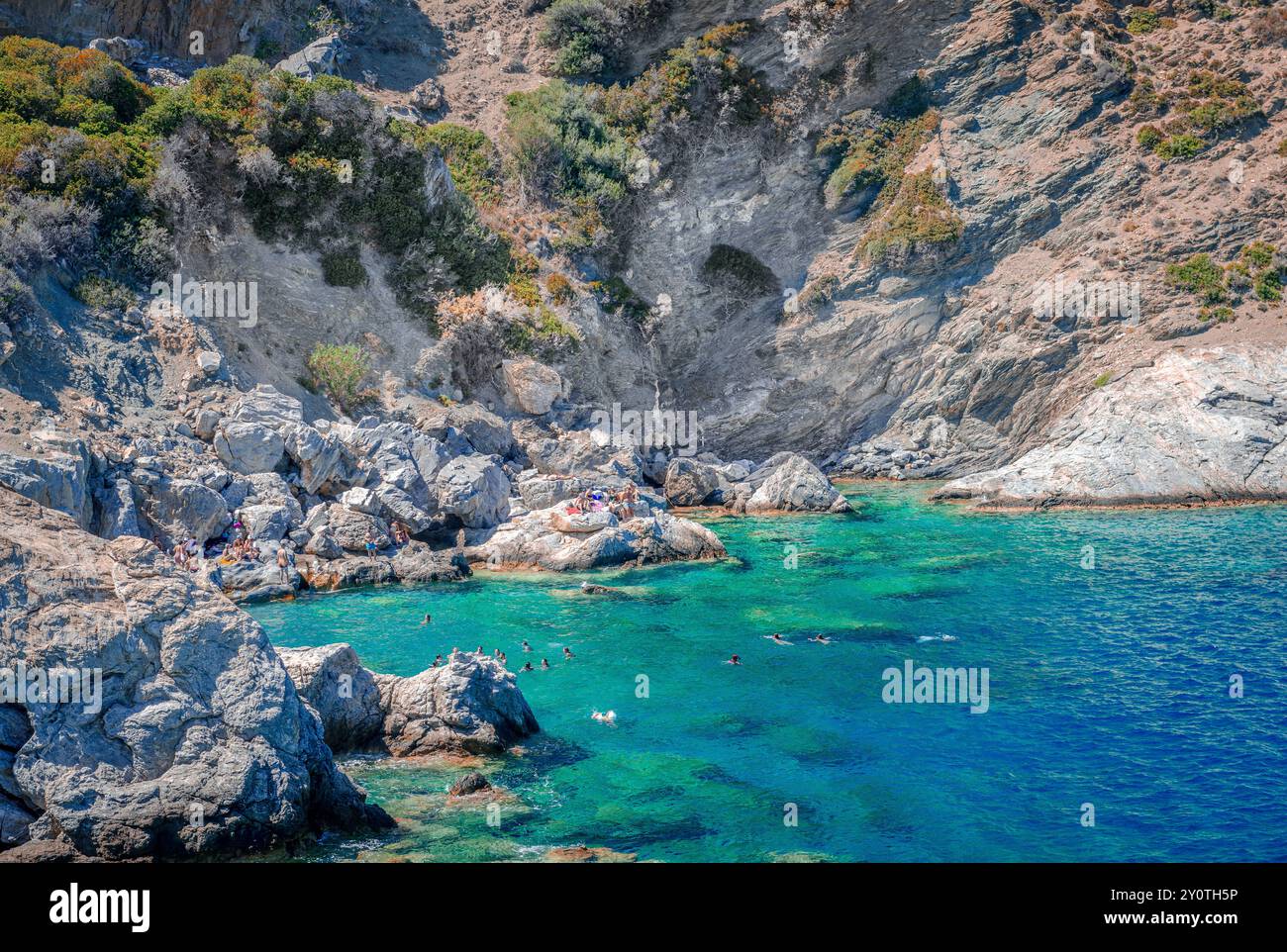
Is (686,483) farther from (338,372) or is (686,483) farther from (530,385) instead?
(338,372)

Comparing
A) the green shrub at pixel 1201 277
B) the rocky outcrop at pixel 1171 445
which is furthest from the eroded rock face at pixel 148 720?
the green shrub at pixel 1201 277

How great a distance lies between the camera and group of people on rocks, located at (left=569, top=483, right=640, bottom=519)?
133ft

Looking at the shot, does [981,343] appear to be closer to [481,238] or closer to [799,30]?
[799,30]

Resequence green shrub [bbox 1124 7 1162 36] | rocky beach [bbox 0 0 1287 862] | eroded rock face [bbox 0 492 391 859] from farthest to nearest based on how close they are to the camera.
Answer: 1. green shrub [bbox 1124 7 1162 36]
2. rocky beach [bbox 0 0 1287 862]
3. eroded rock face [bbox 0 492 391 859]

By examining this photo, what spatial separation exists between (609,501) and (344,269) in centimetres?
2006

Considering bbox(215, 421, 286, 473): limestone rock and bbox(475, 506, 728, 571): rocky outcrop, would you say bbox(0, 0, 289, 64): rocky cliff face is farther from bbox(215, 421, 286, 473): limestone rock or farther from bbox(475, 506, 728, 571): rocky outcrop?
bbox(475, 506, 728, 571): rocky outcrop

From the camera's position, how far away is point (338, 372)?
45781 mm

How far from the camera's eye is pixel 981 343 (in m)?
56.2

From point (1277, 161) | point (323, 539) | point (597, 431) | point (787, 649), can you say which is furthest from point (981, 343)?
point (323, 539)

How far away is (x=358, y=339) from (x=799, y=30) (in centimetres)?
3604

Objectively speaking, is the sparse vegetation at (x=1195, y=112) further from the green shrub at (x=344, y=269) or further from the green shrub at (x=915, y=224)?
the green shrub at (x=344, y=269)

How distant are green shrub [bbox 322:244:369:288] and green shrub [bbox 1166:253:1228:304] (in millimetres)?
44846

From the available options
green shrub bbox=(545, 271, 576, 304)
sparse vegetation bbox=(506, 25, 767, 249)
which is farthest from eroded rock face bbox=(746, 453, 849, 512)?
sparse vegetation bbox=(506, 25, 767, 249)

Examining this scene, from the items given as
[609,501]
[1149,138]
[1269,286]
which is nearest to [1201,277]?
[1269,286]
